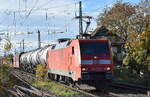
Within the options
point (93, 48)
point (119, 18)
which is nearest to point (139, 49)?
point (93, 48)

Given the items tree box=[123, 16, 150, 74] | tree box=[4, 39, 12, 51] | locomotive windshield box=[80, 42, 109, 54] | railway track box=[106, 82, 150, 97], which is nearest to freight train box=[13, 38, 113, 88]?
locomotive windshield box=[80, 42, 109, 54]

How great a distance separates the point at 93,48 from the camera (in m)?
24.6

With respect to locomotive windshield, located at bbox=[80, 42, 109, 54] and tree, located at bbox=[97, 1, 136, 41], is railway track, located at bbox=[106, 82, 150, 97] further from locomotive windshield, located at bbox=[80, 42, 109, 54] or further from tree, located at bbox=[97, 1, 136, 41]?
tree, located at bbox=[97, 1, 136, 41]

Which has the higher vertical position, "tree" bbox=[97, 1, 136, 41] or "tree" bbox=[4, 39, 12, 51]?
"tree" bbox=[97, 1, 136, 41]

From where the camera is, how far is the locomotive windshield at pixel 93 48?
24.5 m

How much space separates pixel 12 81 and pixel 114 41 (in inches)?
1875

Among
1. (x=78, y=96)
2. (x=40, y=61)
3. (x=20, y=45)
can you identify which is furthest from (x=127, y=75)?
(x=20, y=45)

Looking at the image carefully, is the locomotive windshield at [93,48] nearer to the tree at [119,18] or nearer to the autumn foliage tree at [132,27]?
the autumn foliage tree at [132,27]

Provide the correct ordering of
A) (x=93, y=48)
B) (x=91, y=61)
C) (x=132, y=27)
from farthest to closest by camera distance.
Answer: (x=132, y=27) < (x=93, y=48) < (x=91, y=61)

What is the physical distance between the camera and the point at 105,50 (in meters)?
24.7

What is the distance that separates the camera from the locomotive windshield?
24531mm

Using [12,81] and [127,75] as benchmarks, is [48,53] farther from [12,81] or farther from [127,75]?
[12,81]

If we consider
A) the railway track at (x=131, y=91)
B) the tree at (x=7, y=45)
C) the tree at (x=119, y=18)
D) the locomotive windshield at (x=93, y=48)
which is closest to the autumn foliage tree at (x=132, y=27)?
the tree at (x=119, y=18)

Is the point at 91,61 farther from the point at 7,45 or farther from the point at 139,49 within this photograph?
the point at 139,49
